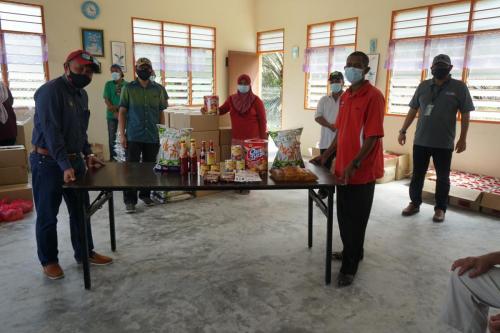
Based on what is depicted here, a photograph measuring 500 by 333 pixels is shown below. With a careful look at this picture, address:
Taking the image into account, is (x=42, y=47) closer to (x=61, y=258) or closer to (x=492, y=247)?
(x=61, y=258)

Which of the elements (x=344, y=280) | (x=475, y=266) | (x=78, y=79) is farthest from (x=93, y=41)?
(x=475, y=266)

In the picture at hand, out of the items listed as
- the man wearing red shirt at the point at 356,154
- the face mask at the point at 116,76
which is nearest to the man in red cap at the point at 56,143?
the man wearing red shirt at the point at 356,154

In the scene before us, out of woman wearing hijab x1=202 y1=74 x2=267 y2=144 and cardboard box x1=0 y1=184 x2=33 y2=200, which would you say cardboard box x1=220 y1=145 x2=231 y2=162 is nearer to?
woman wearing hijab x1=202 y1=74 x2=267 y2=144

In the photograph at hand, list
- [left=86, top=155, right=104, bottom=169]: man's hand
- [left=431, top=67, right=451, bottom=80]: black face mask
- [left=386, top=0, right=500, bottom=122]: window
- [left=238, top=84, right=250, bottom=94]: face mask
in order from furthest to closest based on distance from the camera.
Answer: [left=386, top=0, right=500, bottom=122]: window < [left=238, top=84, right=250, bottom=94]: face mask < [left=431, top=67, right=451, bottom=80]: black face mask < [left=86, top=155, right=104, bottom=169]: man's hand

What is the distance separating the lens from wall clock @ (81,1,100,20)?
20.5 ft

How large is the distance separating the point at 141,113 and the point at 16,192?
1618 mm

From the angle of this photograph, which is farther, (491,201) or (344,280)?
(491,201)

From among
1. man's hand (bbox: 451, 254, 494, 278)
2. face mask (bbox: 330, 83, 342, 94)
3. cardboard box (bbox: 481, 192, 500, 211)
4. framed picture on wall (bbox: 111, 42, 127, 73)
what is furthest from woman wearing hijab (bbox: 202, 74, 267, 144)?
framed picture on wall (bbox: 111, 42, 127, 73)

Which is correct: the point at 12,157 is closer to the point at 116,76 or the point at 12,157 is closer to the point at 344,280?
the point at 116,76

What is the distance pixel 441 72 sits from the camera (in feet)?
11.8

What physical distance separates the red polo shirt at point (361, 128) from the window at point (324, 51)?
15.1 feet

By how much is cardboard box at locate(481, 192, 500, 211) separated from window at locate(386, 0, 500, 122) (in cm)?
150

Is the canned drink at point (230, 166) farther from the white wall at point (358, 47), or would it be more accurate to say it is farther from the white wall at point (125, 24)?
the white wall at point (125, 24)

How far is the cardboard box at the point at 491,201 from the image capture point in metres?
4.02
